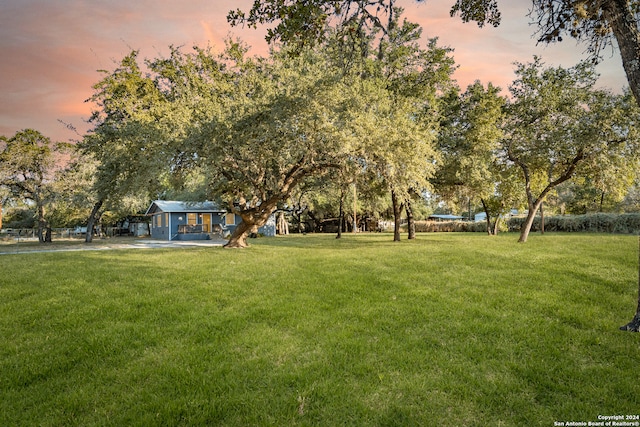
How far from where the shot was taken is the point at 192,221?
35250 millimetres

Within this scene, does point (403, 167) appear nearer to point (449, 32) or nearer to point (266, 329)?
point (449, 32)

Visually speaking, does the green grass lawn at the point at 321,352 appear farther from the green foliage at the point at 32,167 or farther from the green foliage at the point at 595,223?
the green foliage at the point at 595,223

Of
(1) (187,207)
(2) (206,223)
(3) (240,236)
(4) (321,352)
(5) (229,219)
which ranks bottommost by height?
(4) (321,352)

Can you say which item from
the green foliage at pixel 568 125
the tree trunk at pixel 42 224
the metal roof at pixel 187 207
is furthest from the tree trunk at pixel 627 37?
the tree trunk at pixel 42 224

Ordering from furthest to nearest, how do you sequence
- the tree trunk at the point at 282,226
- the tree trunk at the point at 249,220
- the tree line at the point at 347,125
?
the tree trunk at the point at 282,226 < the tree trunk at the point at 249,220 < the tree line at the point at 347,125

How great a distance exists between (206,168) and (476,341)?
13861 millimetres

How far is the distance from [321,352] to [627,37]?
6386 millimetres

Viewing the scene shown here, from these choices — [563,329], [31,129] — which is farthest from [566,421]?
[31,129]

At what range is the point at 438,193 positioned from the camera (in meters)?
26.2

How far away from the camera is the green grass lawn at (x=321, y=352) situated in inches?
130

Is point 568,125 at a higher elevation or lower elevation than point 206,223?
higher

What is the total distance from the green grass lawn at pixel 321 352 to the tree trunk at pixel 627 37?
382 centimetres

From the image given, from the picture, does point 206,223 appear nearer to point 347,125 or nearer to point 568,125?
point 347,125

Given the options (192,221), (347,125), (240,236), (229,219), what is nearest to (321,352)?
(347,125)
